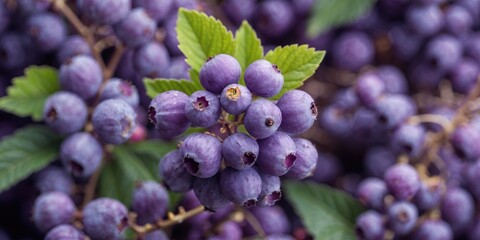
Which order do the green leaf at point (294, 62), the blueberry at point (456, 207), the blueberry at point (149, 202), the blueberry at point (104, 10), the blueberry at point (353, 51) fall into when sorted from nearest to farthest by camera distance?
1. the green leaf at point (294, 62)
2. the blueberry at point (149, 202)
3. the blueberry at point (104, 10)
4. the blueberry at point (456, 207)
5. the blueberry at point (353, 51)

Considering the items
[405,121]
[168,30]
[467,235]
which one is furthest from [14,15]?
[467,235]

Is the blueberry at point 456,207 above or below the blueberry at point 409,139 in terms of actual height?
below

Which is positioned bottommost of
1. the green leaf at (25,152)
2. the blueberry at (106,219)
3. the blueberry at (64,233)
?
the blueberry at (64,233)

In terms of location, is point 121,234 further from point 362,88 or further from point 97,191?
point 362,88

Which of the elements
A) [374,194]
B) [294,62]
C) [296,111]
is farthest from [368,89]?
[296,111]

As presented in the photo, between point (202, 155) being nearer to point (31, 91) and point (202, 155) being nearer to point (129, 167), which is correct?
point (129, 167)

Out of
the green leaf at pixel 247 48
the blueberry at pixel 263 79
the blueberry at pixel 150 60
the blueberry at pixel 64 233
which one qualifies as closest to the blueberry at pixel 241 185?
the blueberry at pixel 263 79

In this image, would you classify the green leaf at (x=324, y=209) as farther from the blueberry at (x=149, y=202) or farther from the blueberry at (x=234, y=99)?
the blueberry at (x=234, y=99)
